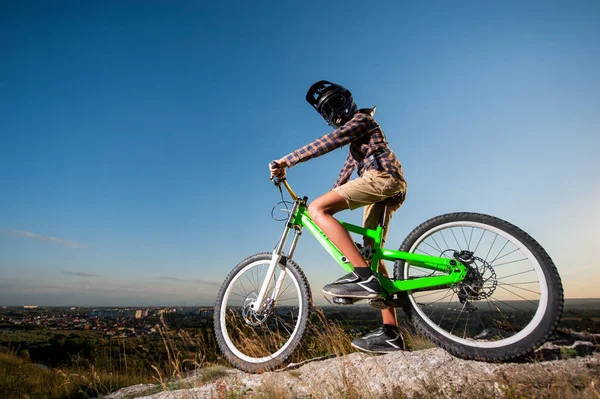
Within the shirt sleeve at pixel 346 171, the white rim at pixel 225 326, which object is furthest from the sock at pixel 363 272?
the shirt sleeve at pixel 346 171

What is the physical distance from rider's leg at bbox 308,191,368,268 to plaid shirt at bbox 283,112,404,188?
1.69 feet

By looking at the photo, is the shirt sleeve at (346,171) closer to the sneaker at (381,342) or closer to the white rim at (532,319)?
the white rim at (532,319)

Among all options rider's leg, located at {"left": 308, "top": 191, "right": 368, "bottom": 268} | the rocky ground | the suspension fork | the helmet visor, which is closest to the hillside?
the rocky ground

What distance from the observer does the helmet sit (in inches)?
145

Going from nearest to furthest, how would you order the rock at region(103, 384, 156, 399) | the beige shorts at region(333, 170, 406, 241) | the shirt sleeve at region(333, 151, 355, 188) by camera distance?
the beige shorts at region(333, 170, 406, 241)
the shirt sleeve at region(333, 151, 355, 188)
the rock at region(103, 384, 156, 399)

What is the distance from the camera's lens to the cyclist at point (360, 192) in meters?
3.06

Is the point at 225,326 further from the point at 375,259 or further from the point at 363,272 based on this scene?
the point at 375,259

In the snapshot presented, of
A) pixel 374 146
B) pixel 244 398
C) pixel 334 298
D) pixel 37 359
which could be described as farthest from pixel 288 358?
pixel 37 359

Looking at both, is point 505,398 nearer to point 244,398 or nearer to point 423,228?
point 423,228

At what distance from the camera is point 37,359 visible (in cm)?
1192

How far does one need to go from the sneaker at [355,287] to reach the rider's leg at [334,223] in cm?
15

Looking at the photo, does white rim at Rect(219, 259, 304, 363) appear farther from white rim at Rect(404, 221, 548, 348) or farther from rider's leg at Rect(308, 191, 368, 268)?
white rim at Rect(404, 221, 548, 348)

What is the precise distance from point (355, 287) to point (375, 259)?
491mm

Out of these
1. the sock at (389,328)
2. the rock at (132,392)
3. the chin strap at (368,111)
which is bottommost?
the rock at (132,392)
